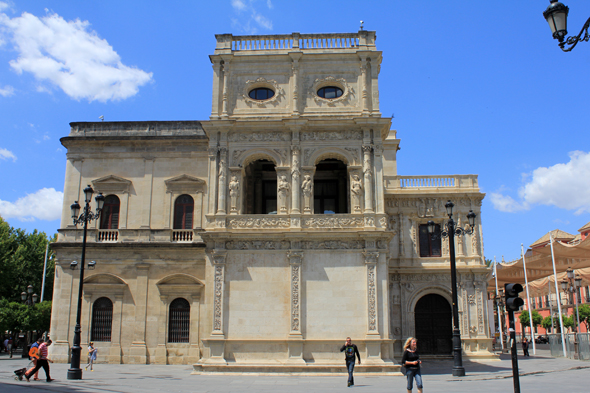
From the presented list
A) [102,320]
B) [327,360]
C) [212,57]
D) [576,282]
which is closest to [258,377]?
[327,360]

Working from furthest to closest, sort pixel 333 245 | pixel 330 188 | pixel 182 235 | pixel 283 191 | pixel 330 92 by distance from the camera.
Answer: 1. pixel 330 188
2. pixel 182 235
3. pixel 330 92
4. pixel 283 191
5. pixel 333 245

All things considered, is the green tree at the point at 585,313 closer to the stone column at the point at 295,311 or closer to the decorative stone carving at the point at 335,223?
the decorative stone carving at the point at 335,223

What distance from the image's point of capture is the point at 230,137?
25.0 metres

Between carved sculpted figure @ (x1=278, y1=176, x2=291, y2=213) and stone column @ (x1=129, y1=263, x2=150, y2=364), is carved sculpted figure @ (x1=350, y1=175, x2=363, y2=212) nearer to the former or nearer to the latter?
carved sculpted figure @ (x1=278, y1=176, x2=291, y2=213)

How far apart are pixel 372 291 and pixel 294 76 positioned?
11.4m

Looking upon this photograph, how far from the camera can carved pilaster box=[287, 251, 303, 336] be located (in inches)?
880

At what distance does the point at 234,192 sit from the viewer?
24172 millimetres

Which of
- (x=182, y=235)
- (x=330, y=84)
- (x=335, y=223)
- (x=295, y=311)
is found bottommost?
(x=295, y=311)

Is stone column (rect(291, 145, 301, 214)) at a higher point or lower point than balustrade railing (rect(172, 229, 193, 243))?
higher

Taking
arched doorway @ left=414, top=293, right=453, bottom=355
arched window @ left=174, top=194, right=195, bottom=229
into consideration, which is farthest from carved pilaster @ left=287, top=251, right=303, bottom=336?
arched doorway @ left=414, top=293, right=453, bottom=355

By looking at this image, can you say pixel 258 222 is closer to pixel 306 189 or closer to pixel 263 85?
pixel 306 189

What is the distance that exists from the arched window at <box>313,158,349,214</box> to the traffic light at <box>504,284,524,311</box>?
58.1 ft

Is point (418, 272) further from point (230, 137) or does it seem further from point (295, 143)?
point (230, 137)

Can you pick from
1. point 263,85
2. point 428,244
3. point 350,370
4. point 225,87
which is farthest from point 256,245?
point 428,244
